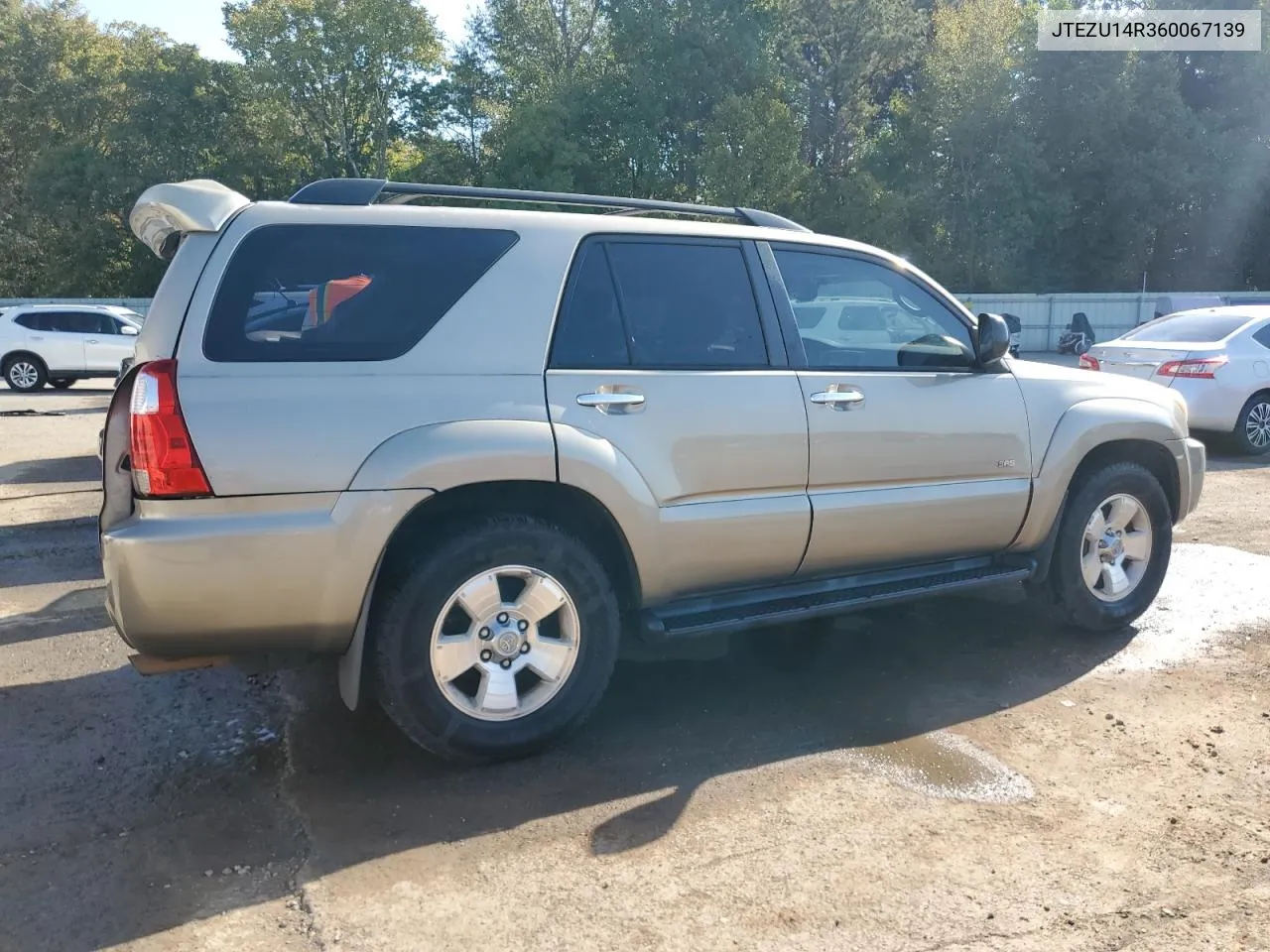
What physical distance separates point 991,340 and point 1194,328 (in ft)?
25.7

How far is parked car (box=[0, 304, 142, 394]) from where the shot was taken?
19625 millimetres

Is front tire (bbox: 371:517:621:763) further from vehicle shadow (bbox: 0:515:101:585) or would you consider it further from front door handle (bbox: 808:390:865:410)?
vehicle shadow (bbox: 0:515:101:585)

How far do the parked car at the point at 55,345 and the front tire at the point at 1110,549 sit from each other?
18656 mm

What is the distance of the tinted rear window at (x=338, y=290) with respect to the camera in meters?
3.41

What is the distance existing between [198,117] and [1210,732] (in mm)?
37759

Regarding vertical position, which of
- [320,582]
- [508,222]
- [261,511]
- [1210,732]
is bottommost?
[1210,732]

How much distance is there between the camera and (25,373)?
19812 mm

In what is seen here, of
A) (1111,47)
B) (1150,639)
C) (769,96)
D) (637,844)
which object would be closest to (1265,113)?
(1111,47)

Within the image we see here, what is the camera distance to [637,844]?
326cm

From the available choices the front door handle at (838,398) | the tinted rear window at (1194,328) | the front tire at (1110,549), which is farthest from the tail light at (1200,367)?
the front door handle at (838,398)

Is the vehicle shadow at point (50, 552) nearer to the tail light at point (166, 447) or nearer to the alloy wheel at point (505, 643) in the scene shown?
the tail light at point (166, 447)

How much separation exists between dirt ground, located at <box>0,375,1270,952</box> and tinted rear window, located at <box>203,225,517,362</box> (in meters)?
1.49

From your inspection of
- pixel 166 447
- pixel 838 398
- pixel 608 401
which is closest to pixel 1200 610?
pixel 838 398

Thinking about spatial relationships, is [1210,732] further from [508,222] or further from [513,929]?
[508,222]
